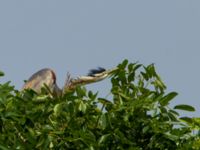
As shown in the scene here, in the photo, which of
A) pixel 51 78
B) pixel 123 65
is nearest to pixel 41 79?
pixel 51 78

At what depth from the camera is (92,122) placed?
5.11 meters

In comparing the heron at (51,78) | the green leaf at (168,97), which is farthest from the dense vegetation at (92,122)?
the heron at (51,78)

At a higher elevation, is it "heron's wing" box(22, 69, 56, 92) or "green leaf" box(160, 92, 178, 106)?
"heron's wing" box(22, 69, 56, 92)

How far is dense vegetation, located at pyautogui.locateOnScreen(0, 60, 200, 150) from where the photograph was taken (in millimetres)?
4840

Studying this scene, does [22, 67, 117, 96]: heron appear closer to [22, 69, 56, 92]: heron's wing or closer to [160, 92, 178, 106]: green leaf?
[22, 69, 56, 92]: heron's wing

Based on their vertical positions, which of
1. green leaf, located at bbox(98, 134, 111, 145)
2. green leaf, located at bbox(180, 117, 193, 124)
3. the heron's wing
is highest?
the heron's wing

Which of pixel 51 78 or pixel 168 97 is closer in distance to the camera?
pixel 168 97

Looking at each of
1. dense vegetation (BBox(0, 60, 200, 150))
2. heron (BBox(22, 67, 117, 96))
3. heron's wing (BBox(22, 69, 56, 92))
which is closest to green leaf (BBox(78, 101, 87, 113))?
dense vegetation (BBox(0, 60, 200, 150))

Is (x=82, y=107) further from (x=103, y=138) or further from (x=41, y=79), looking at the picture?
(x=41, y=79)

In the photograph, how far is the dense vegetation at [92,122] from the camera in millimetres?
4840

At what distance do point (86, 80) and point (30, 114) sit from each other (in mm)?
3598

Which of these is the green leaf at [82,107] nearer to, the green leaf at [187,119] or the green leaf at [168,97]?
the green leaf at [168,97]

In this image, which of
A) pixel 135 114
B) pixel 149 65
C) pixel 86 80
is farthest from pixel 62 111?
pixel 86 80

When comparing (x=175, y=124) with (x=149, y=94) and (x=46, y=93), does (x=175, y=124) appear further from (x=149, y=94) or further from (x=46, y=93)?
(x=46, y=93)
